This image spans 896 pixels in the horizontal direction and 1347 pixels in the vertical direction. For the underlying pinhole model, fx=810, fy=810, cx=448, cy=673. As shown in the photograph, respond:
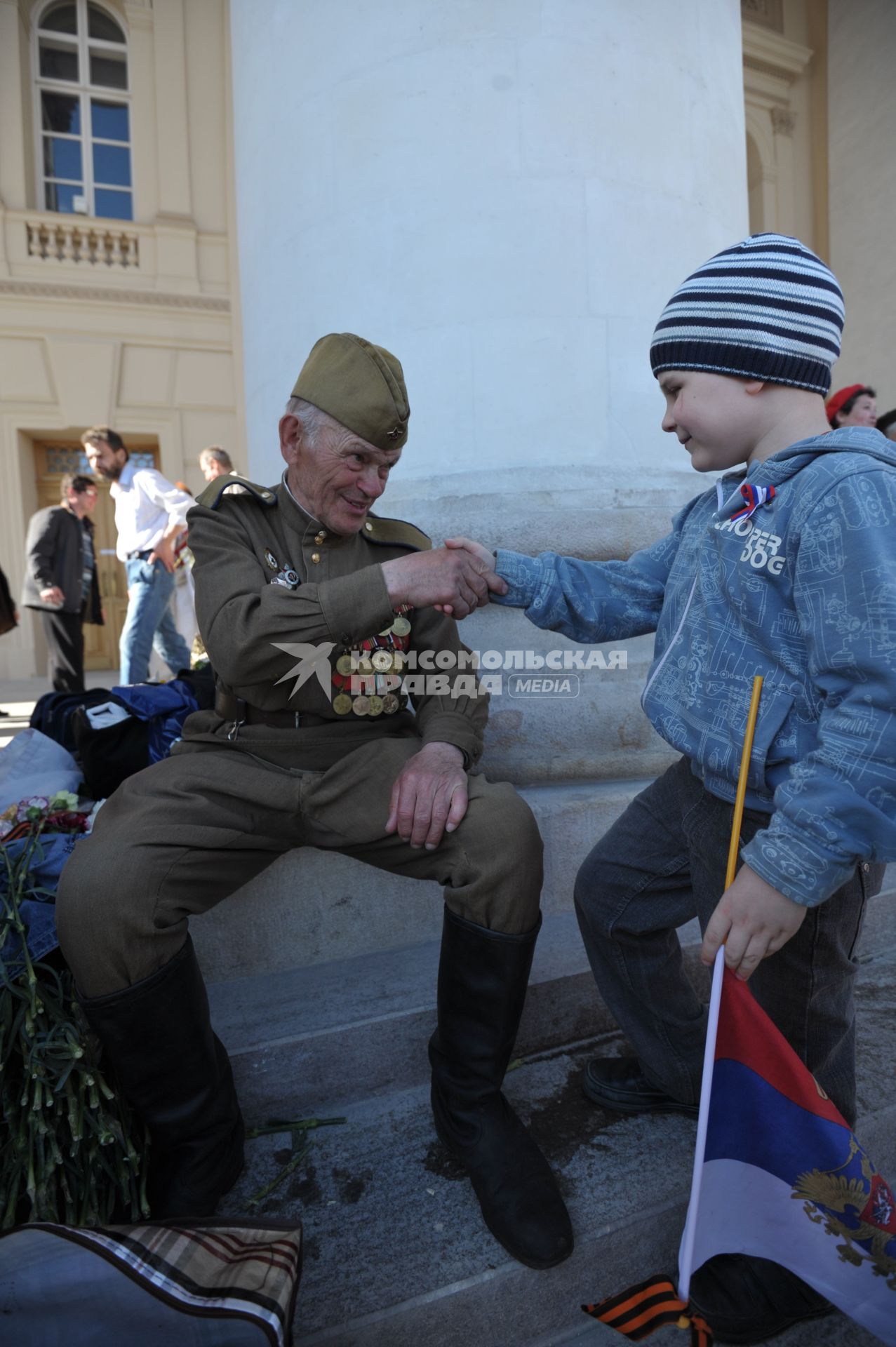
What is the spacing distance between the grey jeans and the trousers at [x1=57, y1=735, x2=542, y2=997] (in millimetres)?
169

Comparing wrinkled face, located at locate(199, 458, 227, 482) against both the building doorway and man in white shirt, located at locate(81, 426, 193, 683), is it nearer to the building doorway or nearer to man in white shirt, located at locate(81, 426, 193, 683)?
man in white shirt, located at locate(81, 426, 193, 683)

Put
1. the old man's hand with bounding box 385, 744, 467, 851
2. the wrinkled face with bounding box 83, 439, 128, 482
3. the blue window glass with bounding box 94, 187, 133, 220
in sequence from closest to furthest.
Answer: the old man's hand with bounding box 385, 744, 467, 851 → the wrinkled face with bounding box 83, 439, 128, 482 → the blue window glass with bounding box 94, 187, 133, 220

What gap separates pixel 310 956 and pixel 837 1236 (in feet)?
4.21

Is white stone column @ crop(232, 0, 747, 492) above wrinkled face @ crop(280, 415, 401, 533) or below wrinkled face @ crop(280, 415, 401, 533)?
above

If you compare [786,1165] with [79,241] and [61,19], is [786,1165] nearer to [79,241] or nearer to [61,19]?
[79,241]

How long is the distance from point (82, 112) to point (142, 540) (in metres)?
8.16

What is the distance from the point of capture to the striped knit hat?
1.30 meters

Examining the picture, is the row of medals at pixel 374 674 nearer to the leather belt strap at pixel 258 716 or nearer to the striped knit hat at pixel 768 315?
the leather belt strap at pixel 258 716

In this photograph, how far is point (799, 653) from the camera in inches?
49.0

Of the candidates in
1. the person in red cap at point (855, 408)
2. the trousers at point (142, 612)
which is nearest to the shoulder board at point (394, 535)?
the person in red cap at point (855, 408)

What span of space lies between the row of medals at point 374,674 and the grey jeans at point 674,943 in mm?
621

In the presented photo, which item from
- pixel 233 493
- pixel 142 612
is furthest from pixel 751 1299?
pixel 142 612

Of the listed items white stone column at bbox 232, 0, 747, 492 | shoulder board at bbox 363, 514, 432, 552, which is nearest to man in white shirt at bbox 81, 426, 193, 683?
white stone column at bbox 232, 0, 747, 492

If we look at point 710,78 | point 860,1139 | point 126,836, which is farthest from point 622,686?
point 710,78
